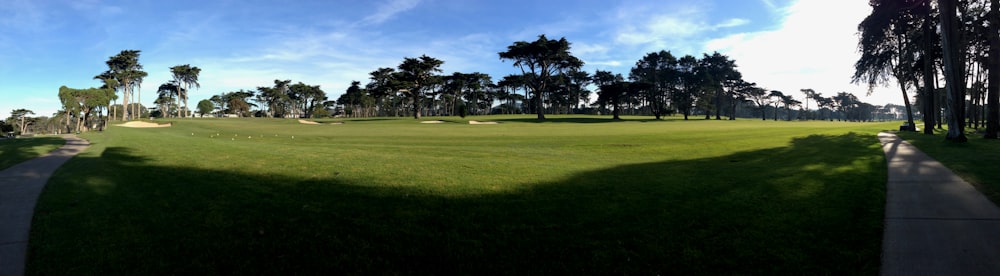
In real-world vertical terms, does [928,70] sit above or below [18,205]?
above

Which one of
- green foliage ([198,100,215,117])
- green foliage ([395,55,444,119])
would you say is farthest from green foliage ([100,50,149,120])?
green foliage ([395,55,444,119])

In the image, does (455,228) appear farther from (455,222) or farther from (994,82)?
(994,82)

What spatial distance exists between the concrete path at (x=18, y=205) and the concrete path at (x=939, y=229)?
9320 mm

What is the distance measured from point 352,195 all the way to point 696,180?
23.9 ft

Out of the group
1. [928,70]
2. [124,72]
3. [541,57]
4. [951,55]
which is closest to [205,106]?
[124,72]

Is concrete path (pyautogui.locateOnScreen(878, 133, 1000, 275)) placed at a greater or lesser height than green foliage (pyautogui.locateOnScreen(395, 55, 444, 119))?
lesser

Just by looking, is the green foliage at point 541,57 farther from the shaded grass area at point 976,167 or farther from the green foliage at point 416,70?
the shaded grass area at point 976,167

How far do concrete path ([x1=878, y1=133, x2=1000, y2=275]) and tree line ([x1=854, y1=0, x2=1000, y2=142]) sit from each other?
1489 centimetres

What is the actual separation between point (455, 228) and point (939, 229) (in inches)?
249

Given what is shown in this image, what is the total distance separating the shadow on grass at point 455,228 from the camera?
425 cm

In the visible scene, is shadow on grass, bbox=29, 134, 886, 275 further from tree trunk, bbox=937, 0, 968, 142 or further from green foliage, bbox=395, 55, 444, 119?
green foliage, bbox=395, 55, 444, 119

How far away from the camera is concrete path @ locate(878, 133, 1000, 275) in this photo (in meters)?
4.11

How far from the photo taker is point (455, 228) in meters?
5.29

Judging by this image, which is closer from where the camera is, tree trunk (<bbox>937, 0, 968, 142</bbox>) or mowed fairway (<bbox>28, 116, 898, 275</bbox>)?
mowed fairway (<bbox>28, 116, 898, 275</bbox>)
